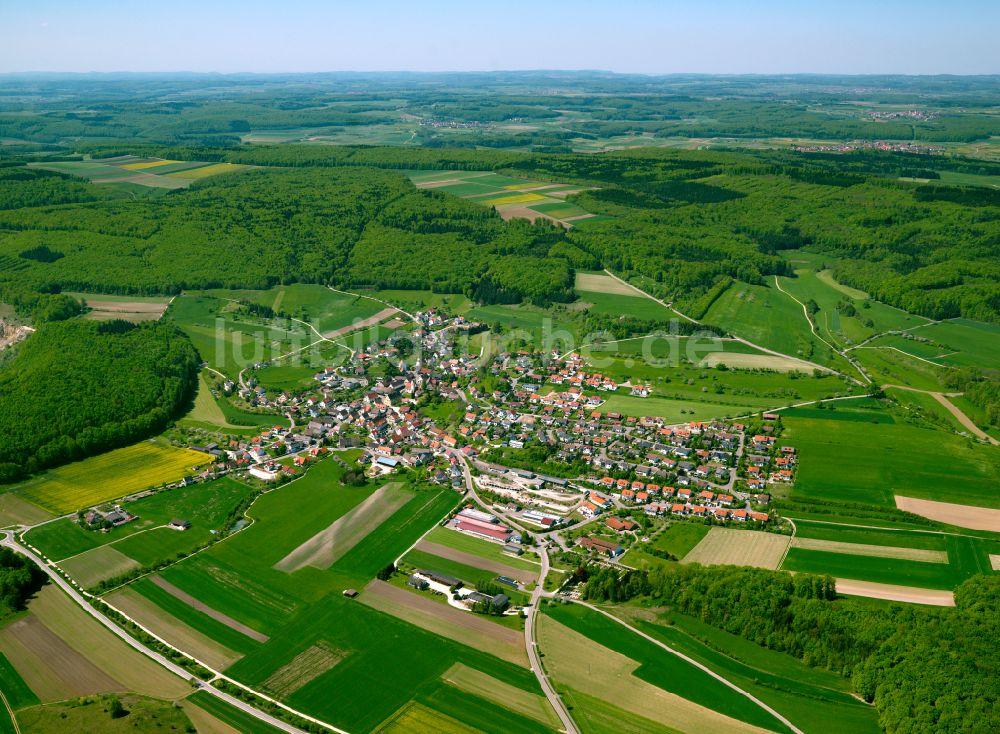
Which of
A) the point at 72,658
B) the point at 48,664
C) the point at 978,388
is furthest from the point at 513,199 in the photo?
the point at 48,664

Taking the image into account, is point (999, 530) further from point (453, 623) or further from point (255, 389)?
point (255, 389)

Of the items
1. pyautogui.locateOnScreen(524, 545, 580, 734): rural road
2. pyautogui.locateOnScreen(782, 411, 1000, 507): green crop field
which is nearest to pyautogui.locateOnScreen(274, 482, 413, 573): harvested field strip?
pyautogui.locateOnScreen(524, 545, 580, 734): rural road

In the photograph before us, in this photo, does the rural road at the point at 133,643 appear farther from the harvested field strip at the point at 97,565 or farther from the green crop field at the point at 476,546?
the green crop field at the point at 476,546

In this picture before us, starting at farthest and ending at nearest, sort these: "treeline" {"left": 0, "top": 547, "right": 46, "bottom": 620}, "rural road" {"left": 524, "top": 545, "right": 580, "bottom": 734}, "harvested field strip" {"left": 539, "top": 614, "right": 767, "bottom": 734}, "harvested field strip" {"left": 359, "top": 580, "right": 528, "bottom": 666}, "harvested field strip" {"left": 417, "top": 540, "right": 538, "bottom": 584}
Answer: "harvested field strip" {"left": 417, "top": 540, "right": 538, "bottom": 584}, "treeline" {"left": 0, "top": 547, "right": 46, "bottom": 620}, "harvested field strip" {"left": 359, "top": 580, "right": 528, "bottom": 666}, "rural road" {"left": 524, "top": 545, "right": 580, "bottom": 734}, "harvested field strip" {"left": 539, "top": 614, "right": 767, "bottom": 734}

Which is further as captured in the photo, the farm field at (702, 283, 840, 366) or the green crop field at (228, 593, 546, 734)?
the farm field at (702, 283, 840, 366)

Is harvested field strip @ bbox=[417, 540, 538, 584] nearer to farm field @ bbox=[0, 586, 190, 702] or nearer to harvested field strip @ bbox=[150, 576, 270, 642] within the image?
harvested field strip @ bbox=[150, 576, 270, 642]

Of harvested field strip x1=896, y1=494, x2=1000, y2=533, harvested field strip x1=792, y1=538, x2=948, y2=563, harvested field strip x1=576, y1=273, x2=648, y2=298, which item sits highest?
harvested field strip x1=576, y1=273, x2=648, y2=298
